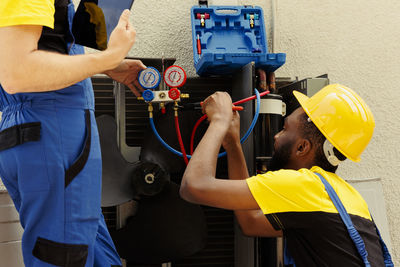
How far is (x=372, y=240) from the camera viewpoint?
46.2 inches

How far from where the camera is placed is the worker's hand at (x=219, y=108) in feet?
4.38

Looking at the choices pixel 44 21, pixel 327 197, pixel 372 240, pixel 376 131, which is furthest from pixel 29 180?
pixel 376 131

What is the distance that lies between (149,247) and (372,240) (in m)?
0.95

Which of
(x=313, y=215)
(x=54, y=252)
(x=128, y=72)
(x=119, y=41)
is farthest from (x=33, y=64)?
(x=313, y=215)

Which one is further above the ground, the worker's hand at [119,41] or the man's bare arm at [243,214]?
the worker's hand at [119,41]

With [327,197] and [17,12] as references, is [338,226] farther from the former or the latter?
[17,12]

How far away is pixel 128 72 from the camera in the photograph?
1.48 meters

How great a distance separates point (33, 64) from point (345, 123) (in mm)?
946

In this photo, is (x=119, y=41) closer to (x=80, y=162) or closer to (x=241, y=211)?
(x=80, y=162)

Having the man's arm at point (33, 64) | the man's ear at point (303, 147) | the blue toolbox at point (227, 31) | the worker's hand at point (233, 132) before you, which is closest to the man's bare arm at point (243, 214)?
the worker's hand at point (233, 132)

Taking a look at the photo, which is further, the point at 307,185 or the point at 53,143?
the point at 307,185

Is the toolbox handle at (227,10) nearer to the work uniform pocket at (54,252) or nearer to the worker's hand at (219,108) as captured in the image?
the worker's hand at (219,108)

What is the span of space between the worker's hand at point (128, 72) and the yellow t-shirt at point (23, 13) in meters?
0.54

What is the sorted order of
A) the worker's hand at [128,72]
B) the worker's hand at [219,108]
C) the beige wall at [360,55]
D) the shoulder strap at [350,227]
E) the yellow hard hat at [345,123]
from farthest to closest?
the beige wall at [360,55] < the worker's hand at [128,72] < the worker's hand at [219,108] < the yellow hard hat at [345,123] < the shoulder strap at [350,227]
